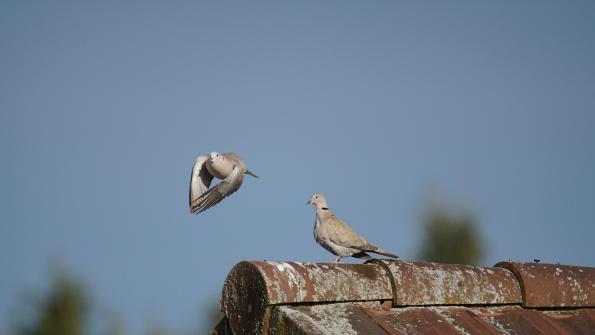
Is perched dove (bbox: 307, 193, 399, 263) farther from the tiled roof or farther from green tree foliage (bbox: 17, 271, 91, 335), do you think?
green tree foliage (bbox: 17, 271, 91, 335)

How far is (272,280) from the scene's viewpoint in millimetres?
3344

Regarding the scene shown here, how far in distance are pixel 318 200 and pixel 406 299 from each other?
12.0 ft

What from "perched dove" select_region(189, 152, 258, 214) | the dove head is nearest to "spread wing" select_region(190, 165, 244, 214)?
"perched dove" select_region(189, 152, 258, 214)

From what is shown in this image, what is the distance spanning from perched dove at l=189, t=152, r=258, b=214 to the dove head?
1353mm

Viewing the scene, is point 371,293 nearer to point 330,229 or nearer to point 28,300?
point 330,229

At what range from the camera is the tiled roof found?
3342 millimetres

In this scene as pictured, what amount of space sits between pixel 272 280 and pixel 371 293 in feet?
1.95

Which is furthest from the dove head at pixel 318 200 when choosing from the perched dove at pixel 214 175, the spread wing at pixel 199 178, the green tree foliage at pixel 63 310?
the green tree foliage at pixel 63 310

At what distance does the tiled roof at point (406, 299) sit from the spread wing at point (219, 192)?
14.6 ft

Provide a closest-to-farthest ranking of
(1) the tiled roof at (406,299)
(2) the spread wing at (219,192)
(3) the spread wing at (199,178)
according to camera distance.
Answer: (1) the tiled roof at (406,299) → (2) the spread wing at (219,192) → (3) the spread wing at (199,178)

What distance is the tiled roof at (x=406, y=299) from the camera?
132 inches

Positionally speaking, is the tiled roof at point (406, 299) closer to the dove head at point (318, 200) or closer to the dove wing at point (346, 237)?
the dove wing at point (346, 237)

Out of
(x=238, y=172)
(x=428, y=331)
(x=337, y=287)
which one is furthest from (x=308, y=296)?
(x=238, y=172)

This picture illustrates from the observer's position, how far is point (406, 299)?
12.7 feet
